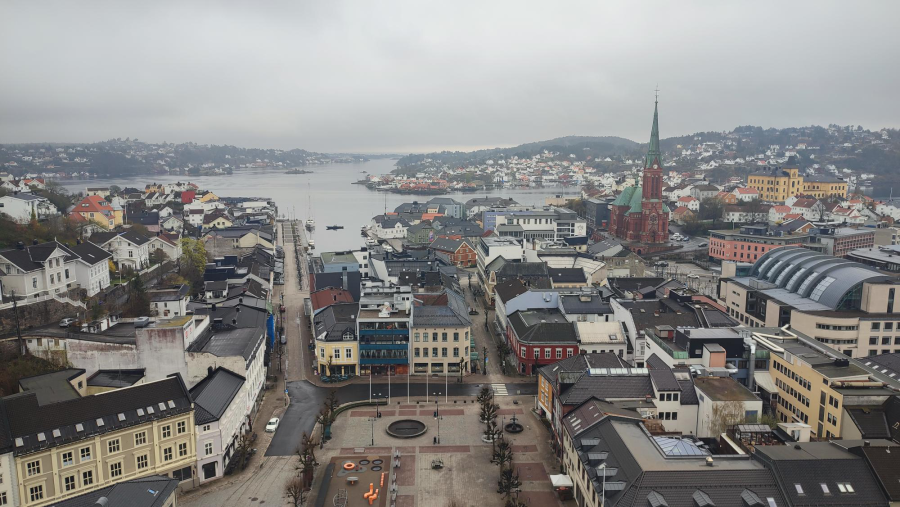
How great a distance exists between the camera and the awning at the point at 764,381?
22156 mm

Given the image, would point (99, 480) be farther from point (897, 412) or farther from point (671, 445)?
point (897, 412)

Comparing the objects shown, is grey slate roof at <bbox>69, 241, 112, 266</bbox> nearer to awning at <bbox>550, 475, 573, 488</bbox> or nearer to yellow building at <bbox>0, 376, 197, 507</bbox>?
yellow building at <bbox>0, 376, 197, 507</bbox>

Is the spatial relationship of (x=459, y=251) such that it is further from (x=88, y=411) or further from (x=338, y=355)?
(x=88, y=411)

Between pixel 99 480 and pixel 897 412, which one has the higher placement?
pixel 897 412

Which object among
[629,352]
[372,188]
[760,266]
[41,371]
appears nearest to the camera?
[41,371]

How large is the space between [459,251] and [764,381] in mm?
33133

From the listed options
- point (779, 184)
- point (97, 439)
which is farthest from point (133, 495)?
point (779, 184)

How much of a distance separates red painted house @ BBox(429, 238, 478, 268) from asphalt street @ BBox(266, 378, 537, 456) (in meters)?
26.7

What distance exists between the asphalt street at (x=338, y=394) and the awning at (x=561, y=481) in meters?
7.67

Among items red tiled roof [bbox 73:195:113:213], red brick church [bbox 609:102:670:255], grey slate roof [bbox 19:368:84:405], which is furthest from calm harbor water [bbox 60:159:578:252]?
grey slate roof [bbox 19:368:84:405]

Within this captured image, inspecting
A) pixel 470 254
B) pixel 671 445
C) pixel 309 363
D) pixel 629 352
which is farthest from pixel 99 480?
pixel 470 254

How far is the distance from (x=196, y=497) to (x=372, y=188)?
137m

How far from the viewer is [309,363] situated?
28984mm

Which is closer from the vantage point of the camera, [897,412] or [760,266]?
[897,412]
